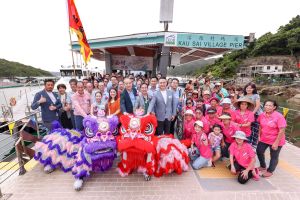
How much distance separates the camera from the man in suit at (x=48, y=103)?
3365 mm

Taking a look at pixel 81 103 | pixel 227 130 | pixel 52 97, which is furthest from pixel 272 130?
pixel 52 97

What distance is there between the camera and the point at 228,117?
3.25m

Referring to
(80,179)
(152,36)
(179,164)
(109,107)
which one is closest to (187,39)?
(152,36)

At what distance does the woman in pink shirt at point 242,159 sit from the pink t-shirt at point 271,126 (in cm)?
33

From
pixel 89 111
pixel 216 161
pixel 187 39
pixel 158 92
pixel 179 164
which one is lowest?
pixel 216 161

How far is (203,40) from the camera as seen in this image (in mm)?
7184

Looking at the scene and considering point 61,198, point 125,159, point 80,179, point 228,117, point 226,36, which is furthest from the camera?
point 226,36

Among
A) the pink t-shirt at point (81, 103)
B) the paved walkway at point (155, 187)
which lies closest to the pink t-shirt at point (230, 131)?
the paved walkway at point (155, 187)

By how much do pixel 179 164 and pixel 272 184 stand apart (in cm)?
157

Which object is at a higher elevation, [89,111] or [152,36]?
[152,36]

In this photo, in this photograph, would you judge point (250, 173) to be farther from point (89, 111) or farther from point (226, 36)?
point (226, 36)

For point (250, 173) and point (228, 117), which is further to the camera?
point (228, 117)

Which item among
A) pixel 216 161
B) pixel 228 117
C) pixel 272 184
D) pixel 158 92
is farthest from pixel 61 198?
pixel 272 184

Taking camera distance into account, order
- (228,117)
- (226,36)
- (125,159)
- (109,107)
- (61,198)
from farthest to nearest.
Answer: (226,36)
(109,107)
(228,117)
(125,159)
(61,198)
